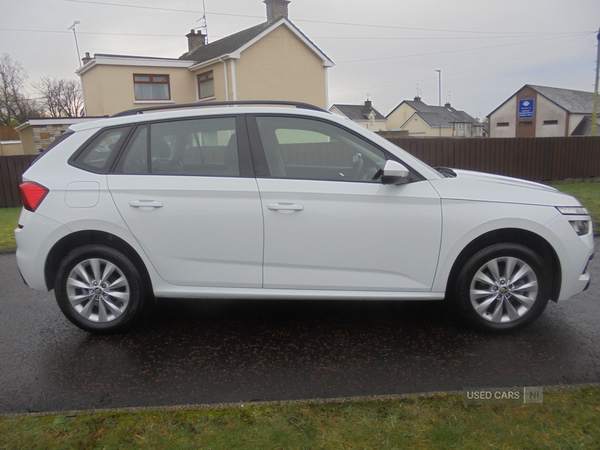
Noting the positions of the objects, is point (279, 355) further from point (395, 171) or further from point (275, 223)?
point (395, 171)

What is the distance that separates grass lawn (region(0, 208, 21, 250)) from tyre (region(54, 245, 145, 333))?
491 centimetres

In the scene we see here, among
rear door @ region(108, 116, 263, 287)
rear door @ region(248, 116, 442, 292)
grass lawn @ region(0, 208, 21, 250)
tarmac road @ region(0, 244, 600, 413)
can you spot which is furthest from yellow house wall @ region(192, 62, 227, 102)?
rear door @ region(248, 116, 442, 292)

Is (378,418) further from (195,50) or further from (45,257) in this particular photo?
(195,50)

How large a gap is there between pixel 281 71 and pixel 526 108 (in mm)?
44628

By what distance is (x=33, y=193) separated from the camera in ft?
13.0

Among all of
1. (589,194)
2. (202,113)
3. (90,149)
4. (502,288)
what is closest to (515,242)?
(502,288)

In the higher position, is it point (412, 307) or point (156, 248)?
point (156, 248)

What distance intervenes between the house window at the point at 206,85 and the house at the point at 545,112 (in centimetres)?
4330

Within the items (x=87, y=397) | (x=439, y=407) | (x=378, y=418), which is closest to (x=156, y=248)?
(x=87, y=397)

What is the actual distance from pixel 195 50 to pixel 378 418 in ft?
108

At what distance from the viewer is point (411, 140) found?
15.9 m

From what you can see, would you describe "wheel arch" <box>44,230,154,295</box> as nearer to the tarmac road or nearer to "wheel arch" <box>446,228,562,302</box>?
the tarmac road

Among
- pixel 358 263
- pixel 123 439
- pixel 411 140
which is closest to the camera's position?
pixel 123 439

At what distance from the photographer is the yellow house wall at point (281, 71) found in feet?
84.9
